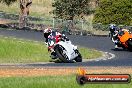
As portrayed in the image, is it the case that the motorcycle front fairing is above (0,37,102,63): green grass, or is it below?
above

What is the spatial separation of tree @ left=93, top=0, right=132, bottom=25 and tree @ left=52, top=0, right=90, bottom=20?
2.25 meters

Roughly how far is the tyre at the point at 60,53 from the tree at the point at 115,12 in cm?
3173

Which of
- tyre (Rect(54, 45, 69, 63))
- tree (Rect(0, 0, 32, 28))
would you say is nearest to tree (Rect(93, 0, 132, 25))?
tree (Rect(0, 0, 32, 28))

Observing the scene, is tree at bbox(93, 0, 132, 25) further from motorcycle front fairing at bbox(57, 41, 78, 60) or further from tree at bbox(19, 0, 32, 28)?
motorcycle front fairing at bbox(57, 41, 78, 60)

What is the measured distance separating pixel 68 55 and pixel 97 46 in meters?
12.1

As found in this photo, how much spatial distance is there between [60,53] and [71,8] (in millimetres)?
34330

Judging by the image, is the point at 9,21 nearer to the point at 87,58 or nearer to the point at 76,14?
the point at 76,14

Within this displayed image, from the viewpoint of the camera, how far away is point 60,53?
2192 centimetres

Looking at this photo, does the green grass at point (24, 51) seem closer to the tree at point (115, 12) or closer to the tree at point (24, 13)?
the tree at point (24, 13)

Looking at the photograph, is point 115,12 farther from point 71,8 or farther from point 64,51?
point 64,51

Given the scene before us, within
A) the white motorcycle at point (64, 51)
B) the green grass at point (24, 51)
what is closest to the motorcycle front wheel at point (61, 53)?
the white motorcycle at point (64, 51)

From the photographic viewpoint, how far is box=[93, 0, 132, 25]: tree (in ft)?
175

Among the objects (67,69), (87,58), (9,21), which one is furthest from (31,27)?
(67,69)

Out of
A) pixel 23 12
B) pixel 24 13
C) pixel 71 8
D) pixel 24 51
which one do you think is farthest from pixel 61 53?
pixel 71 8
